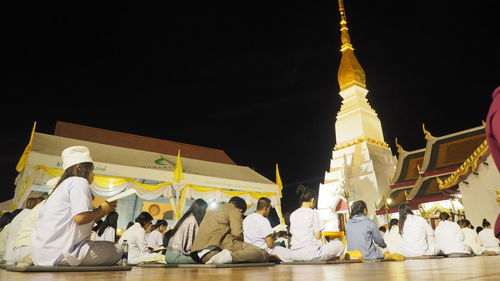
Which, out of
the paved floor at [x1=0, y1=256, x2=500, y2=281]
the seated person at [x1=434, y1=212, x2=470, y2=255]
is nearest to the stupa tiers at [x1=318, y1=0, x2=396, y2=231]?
the seated person at [x1=434, y1=212, x2=470, y2=255]

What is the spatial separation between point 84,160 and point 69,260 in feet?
Result: 2.77

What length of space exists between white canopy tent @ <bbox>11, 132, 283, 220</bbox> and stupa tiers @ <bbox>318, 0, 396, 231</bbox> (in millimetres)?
6640

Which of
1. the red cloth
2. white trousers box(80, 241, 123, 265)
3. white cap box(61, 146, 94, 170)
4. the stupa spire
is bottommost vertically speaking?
white trousers box(80, 241, 123, 265)

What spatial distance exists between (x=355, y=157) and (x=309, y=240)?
18.2 m

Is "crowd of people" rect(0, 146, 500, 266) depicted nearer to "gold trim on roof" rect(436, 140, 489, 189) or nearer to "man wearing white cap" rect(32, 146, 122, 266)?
"man wearing white cap" rect(32, 146, 122, 266)

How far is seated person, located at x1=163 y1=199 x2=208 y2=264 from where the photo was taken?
4270mm

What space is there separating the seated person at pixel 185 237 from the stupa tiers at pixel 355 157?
14.6m

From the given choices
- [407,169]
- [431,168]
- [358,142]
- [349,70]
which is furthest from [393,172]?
[349,70]

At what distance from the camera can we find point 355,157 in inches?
835

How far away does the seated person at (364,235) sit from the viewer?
15.8ft

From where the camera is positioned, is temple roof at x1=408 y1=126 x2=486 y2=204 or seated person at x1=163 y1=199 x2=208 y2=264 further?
temple roof at x1=408 y1=126 x2=486 y2=204

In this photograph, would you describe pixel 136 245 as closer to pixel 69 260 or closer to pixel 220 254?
pixel 220 254

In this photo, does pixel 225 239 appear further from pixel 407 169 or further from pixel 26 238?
pixel 407 169

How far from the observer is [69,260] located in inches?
96.8
